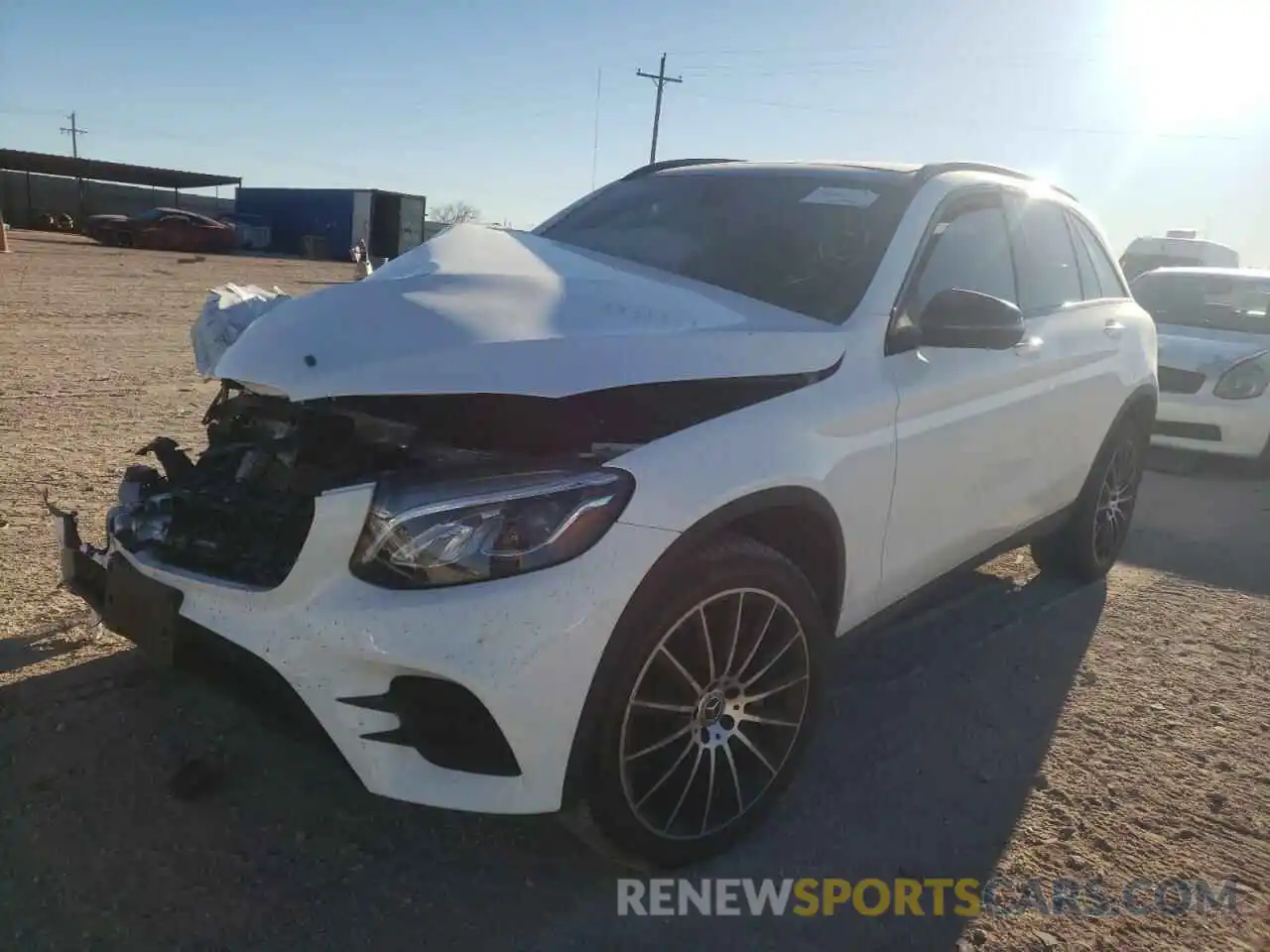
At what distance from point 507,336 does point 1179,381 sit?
7225mm

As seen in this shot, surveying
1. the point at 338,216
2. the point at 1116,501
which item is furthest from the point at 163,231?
the point at 1116,501

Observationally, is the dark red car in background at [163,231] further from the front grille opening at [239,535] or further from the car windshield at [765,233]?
the front grille opening at [239,535]

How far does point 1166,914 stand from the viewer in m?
2.58

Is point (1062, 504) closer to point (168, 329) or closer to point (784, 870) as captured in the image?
point (784, 870)

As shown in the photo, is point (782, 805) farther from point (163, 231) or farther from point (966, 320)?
point (163, 231)

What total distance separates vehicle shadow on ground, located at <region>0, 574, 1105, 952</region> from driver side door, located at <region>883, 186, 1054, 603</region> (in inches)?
17.3

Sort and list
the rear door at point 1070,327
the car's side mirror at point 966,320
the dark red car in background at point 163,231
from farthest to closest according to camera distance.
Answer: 1. the dark red car in background at point 163,231
2. the rear door at point 1070,327
3. the car's side mirror at point 966,320

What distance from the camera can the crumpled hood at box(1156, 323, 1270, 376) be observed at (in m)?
7.86

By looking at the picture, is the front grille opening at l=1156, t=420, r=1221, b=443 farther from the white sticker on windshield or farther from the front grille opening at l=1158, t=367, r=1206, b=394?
the white sticker on windshield

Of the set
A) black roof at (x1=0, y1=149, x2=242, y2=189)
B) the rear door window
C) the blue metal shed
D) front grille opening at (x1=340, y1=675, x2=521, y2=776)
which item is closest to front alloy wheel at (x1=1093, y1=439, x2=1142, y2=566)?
the rear door window

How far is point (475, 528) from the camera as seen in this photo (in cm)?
210

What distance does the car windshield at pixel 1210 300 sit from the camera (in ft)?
28.2

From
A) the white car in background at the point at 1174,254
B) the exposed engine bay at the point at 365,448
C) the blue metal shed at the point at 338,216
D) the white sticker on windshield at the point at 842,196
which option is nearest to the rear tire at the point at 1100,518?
the white sticker on windshield at the point at 842,196

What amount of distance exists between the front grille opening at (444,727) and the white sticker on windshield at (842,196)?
2.20 metres
